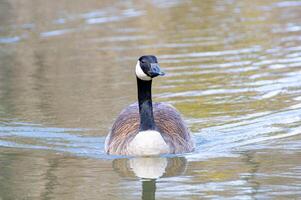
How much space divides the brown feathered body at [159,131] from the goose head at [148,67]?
0.74 m

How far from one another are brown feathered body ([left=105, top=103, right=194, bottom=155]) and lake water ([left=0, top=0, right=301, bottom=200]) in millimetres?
162

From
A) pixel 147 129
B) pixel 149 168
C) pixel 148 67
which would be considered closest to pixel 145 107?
pixel 147 129

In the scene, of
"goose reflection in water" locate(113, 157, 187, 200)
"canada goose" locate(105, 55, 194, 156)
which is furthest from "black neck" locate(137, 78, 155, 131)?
"goose reflection in water" locate(113, 157, 187, 200)

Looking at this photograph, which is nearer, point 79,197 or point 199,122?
point 79,197

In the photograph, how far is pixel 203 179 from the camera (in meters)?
9.74

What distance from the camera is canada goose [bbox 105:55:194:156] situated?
1110 centimetres

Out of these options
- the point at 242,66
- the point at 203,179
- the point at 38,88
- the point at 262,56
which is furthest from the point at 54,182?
the point at 262,56

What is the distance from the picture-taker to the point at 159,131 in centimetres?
1143

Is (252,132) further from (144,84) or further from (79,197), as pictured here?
(79,197)

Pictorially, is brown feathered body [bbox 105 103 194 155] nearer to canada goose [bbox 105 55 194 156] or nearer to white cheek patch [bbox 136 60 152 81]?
canada goose [bbox 105 55 194 156]

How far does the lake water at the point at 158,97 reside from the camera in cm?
980

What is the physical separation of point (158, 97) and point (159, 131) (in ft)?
11.4

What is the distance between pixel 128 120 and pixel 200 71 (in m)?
4.97

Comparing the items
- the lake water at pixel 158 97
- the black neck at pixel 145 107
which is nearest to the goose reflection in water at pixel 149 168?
the lake water at pixel 158 97
